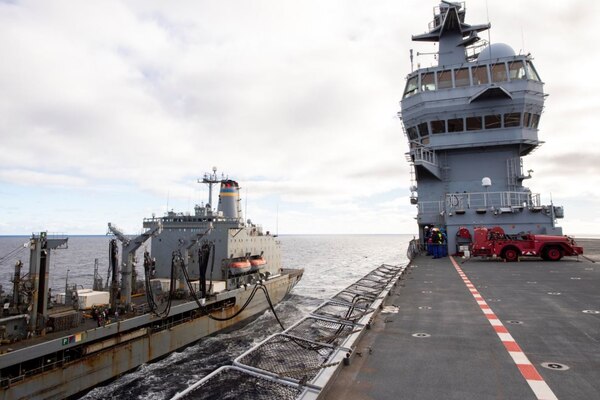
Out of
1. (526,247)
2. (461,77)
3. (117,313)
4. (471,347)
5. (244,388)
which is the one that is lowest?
(244,388)

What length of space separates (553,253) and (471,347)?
1956 cm

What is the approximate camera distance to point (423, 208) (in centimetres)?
2870

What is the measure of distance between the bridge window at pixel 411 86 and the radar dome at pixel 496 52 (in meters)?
5.55

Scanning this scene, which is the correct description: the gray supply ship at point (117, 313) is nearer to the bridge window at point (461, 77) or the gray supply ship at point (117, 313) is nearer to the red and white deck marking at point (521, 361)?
the red and white deck marking at point (521, 361)

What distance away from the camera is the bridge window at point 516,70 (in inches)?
1086

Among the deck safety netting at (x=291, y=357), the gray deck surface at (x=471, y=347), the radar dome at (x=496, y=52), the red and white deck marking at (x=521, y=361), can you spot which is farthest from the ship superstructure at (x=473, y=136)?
the deck safety netting at (x=291, y=357)

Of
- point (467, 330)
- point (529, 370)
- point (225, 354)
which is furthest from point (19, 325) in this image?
point (529, 370)

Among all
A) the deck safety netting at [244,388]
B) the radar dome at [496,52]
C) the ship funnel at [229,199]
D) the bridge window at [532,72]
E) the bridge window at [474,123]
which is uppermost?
the radar dome at [496,52]

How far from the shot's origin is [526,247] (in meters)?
21.1

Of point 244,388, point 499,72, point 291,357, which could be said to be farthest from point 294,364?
point 499,72

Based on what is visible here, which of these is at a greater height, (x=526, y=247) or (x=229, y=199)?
(x=229, y=199)

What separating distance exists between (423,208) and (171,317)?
845 inches

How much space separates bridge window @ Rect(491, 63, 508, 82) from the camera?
91.7ft

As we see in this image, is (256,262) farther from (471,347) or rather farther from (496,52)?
(496,52)
